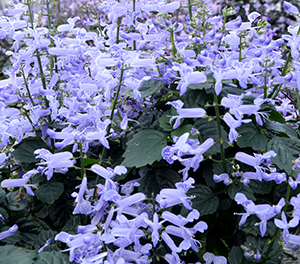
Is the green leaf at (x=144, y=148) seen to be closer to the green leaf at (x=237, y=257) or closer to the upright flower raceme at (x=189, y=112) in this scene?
the upright flower raceme at (x=189, y=112)

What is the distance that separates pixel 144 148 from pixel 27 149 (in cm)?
52

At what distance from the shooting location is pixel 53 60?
5.71 feet

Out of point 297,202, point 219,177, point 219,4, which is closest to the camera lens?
point 297,202

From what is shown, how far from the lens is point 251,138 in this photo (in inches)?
48.4

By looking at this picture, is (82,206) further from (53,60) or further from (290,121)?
(290,121)

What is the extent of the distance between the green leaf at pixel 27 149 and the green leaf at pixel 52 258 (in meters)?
0.39

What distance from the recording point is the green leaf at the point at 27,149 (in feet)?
4.62

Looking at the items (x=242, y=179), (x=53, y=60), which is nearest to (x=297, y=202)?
(x=242, y=179)

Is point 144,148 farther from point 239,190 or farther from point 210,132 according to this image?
point 239,190

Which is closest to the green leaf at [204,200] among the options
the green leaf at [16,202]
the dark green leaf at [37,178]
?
the dark green leaf at [37,178]

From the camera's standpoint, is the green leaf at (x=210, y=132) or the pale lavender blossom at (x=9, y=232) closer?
the green leaf at (x=210, y=132)

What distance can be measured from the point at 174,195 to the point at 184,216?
0.15 m

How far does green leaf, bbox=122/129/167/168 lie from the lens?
117 centimetres

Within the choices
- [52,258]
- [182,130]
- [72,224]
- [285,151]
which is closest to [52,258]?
[52,258]
